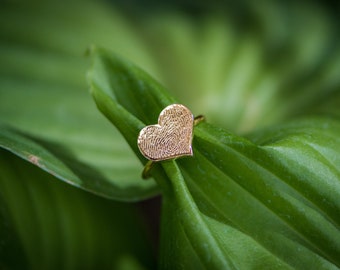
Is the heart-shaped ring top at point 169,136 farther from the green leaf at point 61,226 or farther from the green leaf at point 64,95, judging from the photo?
the green leaf at point 61,226

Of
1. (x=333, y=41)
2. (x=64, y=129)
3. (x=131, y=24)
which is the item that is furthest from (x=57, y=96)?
(x=333, y=41)

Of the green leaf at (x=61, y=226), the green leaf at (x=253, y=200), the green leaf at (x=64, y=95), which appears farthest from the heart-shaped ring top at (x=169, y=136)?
the green leaf at (x=61, y=226)

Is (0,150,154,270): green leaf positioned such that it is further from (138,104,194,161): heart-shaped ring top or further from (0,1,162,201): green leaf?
(138,104,194,161): heart-shaped ring top

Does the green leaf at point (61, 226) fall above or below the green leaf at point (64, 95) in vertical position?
below

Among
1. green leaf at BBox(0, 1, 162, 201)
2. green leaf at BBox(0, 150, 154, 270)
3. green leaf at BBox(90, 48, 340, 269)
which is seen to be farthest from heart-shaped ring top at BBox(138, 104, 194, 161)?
green leaf at BBox(0, 150, 154, 270)

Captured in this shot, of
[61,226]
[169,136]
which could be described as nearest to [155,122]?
[169,136]

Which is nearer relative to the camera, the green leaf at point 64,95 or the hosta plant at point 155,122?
the hosta plant at point 155,122

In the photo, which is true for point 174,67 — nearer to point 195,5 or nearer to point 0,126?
point 195,5
